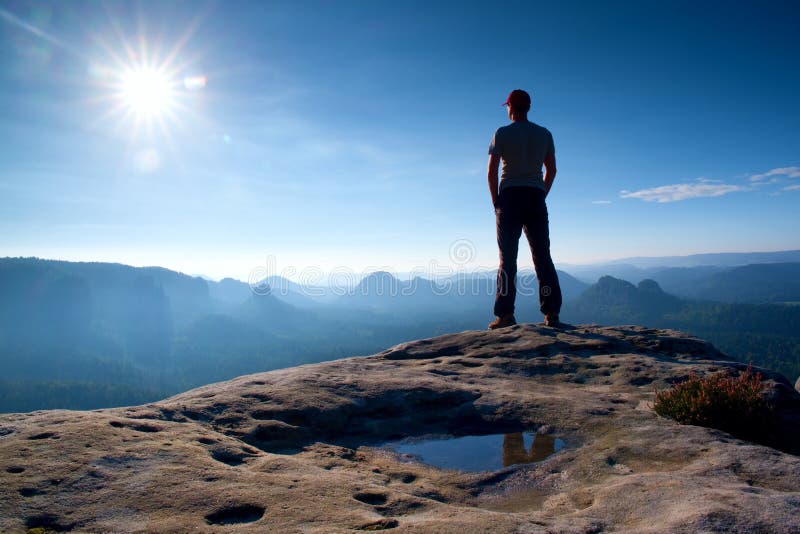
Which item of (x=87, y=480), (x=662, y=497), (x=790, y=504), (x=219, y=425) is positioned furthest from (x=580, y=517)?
Answer: (x=219, y=425)

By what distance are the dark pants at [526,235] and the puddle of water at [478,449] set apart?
22.6 feet

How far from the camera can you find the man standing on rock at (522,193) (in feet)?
43.9

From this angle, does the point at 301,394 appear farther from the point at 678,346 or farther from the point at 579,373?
the point at 678,346

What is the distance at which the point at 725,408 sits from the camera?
7.16 m

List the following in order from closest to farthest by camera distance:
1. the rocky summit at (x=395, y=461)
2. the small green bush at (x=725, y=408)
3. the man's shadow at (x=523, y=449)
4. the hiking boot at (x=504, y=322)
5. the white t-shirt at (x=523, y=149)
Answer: the rocky summit at (x=395, y=461), the man's shadow at (x=523, y=449), the small green bush at (x=725, y=408), the white t-shirt at (x=523, y=149), the hiking boot at (x=504, y=322)

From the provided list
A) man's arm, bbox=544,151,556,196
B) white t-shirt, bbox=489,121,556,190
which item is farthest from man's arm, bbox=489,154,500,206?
man's arm, bbox=544,151,556,196

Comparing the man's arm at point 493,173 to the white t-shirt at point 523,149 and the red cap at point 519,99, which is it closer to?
the white t-shirt at point 523,149

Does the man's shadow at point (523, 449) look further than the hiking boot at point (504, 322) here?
No

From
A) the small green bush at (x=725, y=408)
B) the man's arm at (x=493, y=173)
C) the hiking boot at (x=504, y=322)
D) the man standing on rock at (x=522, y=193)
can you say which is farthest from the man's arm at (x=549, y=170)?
the small green bush at (x=725, y=408)

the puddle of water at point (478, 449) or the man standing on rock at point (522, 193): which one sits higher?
the man standing on rock at point (522, 193)

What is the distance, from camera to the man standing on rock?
43.9 feet

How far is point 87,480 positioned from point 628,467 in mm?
6628

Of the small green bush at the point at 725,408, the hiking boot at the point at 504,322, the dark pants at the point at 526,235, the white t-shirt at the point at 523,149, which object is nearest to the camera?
the small green bush at the point at 725,408

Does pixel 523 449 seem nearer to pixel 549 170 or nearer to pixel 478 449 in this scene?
pixel 478 449
